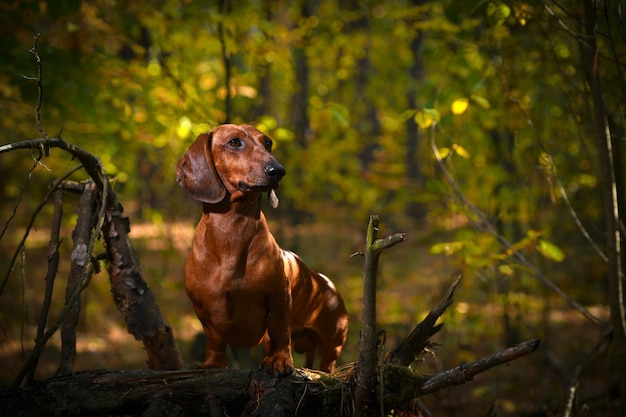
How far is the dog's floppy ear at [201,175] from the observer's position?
213 cm

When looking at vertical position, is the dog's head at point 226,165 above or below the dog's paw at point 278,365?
above

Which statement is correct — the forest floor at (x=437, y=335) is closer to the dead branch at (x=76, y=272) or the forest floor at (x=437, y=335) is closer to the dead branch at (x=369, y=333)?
the dead branch at (x=76, y=272)

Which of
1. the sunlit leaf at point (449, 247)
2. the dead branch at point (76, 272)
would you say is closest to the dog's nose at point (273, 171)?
the dead branch at point (76, 272)

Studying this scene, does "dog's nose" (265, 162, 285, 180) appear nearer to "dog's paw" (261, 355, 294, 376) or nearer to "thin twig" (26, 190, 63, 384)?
"dog's paw" (261, 355, 294, 376)

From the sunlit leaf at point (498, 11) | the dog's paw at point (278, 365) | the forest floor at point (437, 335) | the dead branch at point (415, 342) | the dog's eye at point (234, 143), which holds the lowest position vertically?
the forest floor at point (437, 335)

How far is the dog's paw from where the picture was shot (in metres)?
2.15

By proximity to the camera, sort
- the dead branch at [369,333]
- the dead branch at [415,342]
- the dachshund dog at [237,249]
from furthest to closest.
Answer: the dead branch at [415,342], the dachshund dog at [237,249], the dead branch at [369,333]

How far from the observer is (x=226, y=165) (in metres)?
2.14

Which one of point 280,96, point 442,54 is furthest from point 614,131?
point 280,96

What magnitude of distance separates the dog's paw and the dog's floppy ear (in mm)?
697

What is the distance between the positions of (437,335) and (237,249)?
5.11m

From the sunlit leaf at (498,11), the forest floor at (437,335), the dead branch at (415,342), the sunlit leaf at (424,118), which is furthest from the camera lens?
the forest floor at (437,335)

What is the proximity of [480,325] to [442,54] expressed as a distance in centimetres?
408

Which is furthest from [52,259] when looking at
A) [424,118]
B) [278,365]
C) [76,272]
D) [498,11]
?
[498,11]
